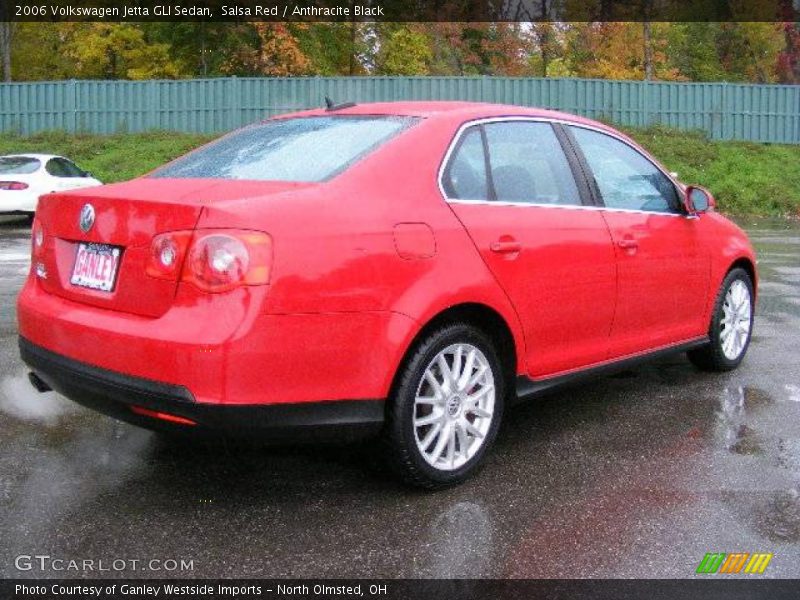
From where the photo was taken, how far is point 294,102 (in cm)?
2594

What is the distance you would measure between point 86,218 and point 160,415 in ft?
2.87

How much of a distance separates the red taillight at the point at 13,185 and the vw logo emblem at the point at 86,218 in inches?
529

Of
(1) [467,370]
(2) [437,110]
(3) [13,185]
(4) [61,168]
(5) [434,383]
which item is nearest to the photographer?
(5) [434,383]

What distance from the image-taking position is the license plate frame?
11.1 feet

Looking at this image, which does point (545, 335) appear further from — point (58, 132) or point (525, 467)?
point (58, 132)

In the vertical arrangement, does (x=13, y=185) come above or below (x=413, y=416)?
above

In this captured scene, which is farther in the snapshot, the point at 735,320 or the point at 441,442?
the point at 735,320

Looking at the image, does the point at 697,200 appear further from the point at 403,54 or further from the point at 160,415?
the point at 403,54

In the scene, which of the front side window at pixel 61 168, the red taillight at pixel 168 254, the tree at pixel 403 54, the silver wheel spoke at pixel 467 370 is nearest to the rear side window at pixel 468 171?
the silver wheel spoke at pixel 467 370

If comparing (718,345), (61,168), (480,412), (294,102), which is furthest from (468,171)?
(294,102)

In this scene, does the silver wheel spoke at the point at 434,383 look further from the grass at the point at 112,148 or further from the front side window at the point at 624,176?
the grass at the point at 112,148

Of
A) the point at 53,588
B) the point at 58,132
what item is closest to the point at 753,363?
the point at 53,588

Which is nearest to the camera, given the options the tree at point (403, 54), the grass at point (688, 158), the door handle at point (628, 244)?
the door handle at point (628, 244)

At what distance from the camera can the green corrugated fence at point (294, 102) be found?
25953 mm
